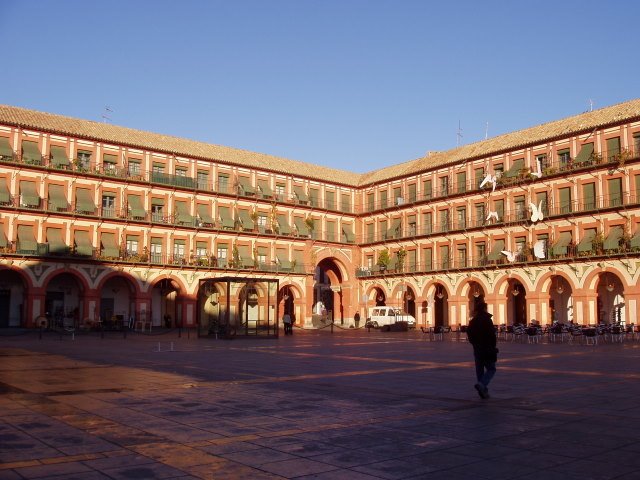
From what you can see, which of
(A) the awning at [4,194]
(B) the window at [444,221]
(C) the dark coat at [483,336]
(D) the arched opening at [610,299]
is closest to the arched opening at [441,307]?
(B) the window at [444,221]

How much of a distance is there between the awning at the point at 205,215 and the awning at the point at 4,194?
1492cm

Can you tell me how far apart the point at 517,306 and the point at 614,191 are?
12965mm

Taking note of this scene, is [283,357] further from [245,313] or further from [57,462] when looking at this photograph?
[57,462]

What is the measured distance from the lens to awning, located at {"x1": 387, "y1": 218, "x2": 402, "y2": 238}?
61.8m

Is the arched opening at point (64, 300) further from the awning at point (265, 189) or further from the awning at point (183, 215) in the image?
the awning at point (265, 189)

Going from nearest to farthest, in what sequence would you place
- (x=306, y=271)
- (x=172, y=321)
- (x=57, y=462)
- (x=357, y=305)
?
(x=57, y=462) → (x=172, y=321) → (x=306, y=271) → (x=357, y=305)

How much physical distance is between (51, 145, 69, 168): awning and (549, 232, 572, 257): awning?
36.1m

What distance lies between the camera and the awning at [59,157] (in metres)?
47.8

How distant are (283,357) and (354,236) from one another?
44.7 m

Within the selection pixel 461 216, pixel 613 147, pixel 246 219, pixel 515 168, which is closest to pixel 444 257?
pixel 461 216

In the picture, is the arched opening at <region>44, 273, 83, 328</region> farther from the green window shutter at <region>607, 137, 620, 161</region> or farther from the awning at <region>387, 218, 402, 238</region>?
the green window shutter at <region>607, 137, 620, 161</region>

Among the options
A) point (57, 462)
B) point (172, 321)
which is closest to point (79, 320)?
point (172, 321)

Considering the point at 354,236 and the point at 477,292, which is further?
the point at 354,236

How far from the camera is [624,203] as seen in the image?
44.3m
